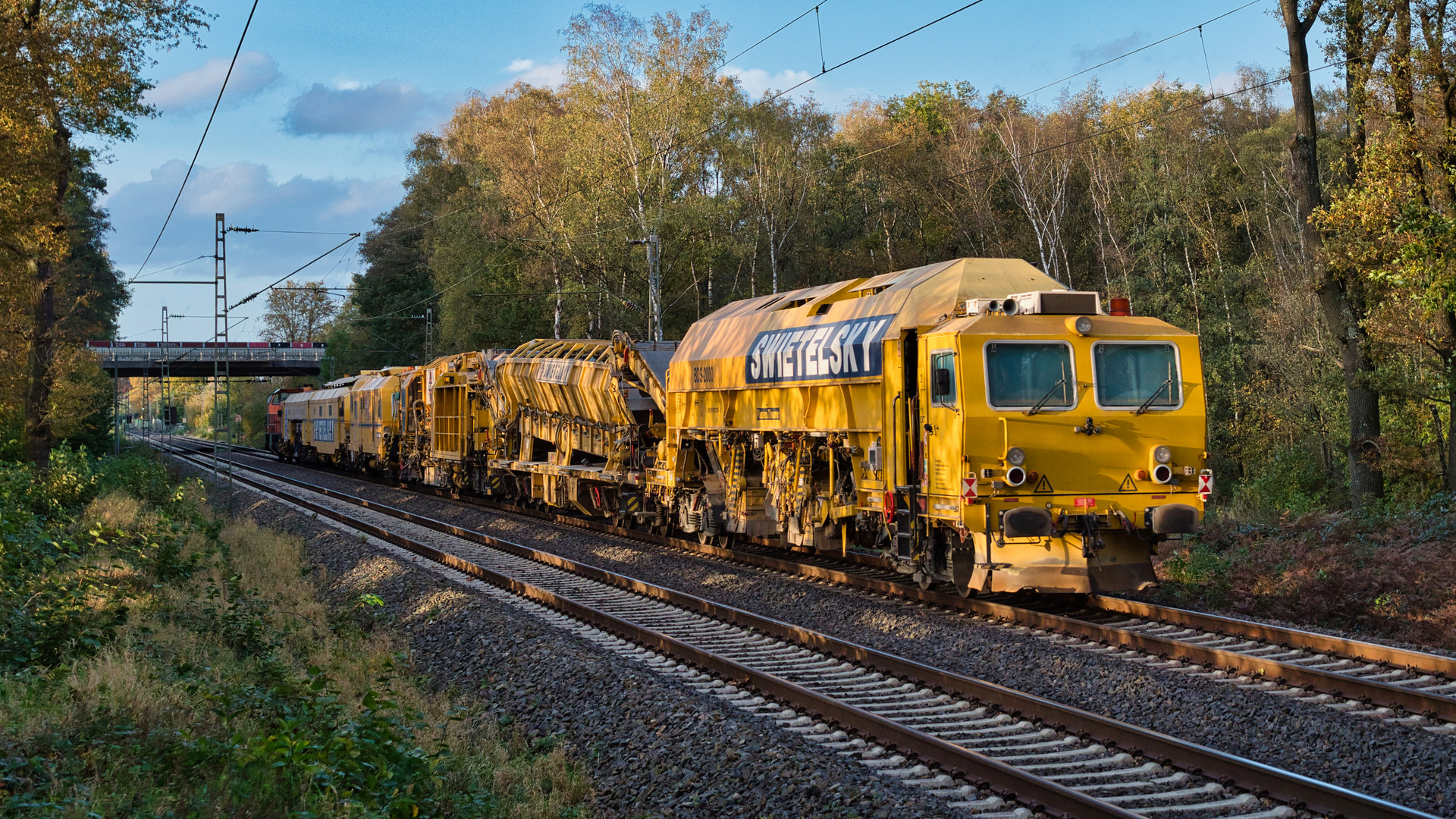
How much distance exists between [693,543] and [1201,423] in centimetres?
936

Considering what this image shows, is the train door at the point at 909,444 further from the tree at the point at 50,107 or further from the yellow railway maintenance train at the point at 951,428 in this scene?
the tree at the point at 50,107

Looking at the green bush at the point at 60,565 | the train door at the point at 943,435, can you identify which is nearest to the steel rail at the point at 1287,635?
the train door at the point at 943,435

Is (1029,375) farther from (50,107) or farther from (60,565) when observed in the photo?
(50,107)

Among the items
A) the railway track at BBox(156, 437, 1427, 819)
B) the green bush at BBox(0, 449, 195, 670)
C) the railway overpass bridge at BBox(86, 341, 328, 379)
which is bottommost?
the railway track at BBox(156, 437, 1427, 819)

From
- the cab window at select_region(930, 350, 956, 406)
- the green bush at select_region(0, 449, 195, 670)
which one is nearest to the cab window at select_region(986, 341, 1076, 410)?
the cab window at select_region(930, 350, 956, 406)

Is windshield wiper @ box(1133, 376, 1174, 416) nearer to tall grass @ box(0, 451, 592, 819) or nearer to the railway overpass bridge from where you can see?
tall grass @ box(0, 451, 592, 819)

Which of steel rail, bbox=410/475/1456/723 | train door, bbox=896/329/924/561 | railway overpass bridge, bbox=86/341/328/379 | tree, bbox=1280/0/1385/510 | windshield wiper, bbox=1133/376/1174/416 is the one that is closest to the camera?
steel rail, bbox=410/475/1456/723

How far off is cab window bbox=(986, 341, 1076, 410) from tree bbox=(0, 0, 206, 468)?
18.0 metres

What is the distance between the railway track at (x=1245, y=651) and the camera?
7.62 m

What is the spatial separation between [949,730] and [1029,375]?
14.5ft

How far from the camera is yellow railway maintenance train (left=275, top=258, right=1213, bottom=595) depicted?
34.2ft

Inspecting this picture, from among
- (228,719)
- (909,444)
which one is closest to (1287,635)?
(909,444)

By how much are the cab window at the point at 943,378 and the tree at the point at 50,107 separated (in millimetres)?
17378

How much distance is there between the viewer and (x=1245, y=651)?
30.5ft
